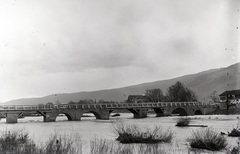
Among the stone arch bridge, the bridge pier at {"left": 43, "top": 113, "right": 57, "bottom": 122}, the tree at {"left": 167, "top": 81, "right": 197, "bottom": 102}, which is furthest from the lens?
the tree at {"left": 167, "top": 81, "right": 197, "bottom": 102}

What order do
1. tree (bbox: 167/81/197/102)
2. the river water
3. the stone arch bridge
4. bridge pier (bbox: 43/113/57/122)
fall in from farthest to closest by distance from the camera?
1. tree (bbox: 167/81/197/102)
2. bridge pier (bbox: 43/113/57/122)
3. the stone arch bridge
4. the river water

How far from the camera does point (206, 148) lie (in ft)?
46.3

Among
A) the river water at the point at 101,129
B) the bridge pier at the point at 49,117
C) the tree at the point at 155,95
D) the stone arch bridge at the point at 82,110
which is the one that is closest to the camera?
the river water at the point at 101,129

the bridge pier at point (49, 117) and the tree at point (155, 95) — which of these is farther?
the tree at point (155, 95)

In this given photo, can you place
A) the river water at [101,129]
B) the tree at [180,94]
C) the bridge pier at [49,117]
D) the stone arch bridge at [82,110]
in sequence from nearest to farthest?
the river water at [101,129]
the stone arch bridge at [82,110]
the bridge pier at [49,117]
the tree at [180,94]

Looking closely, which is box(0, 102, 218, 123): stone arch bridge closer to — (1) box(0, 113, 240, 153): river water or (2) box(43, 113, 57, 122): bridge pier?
(2) box(43, 113, 57, 122): bridge pier

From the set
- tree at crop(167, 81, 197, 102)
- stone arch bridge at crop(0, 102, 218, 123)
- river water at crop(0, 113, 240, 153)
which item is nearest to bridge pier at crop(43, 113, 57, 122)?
stone arch bridge at crop(0, 102, 218, 123)

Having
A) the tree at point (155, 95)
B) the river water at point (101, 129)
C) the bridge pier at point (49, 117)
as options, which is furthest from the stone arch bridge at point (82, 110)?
the tree at point (155, 95)

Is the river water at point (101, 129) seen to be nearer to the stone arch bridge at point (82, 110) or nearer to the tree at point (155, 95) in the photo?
the stone arch bridge at point (82, 110)

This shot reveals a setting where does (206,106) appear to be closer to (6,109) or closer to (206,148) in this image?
(6,109)

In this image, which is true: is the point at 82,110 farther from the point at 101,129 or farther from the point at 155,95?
the point at 155,95

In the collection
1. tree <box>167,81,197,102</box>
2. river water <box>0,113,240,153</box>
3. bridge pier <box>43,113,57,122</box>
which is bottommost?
river water <box>0,113,240,153</box>

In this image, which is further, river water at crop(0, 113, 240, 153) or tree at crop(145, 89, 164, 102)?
tree at crop(145, 89, 164, 102)

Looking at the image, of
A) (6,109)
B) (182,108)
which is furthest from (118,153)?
(182,108)
